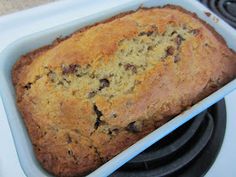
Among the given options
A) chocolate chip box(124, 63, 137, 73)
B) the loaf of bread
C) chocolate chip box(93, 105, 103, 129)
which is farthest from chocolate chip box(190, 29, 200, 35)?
chocolate chip box(93, 105, 103, 129)

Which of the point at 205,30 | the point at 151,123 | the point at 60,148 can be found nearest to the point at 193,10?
the point at 205,30

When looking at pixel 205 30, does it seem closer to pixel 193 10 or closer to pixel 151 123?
pixel 193 10

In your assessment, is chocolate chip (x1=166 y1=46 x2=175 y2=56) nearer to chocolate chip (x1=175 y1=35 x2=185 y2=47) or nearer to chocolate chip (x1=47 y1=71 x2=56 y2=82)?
chocolate chip (x1=175 y1=35 x2=185 y2=47)

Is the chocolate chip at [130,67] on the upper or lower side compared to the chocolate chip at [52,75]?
lower

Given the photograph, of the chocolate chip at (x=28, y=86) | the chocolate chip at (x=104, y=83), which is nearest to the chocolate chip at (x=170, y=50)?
the chocolate chip at (x=104, y=83)

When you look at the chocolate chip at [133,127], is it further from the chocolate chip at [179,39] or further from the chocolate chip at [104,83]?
the chocolate chip at [179,39]

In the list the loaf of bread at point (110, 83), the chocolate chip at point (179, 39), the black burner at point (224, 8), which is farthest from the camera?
the black burner at point (224, 8)

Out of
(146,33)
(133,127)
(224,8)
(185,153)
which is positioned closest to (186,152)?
(185,153)

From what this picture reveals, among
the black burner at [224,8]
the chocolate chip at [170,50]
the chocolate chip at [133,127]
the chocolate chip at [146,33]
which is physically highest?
the black burner at [224,8]
